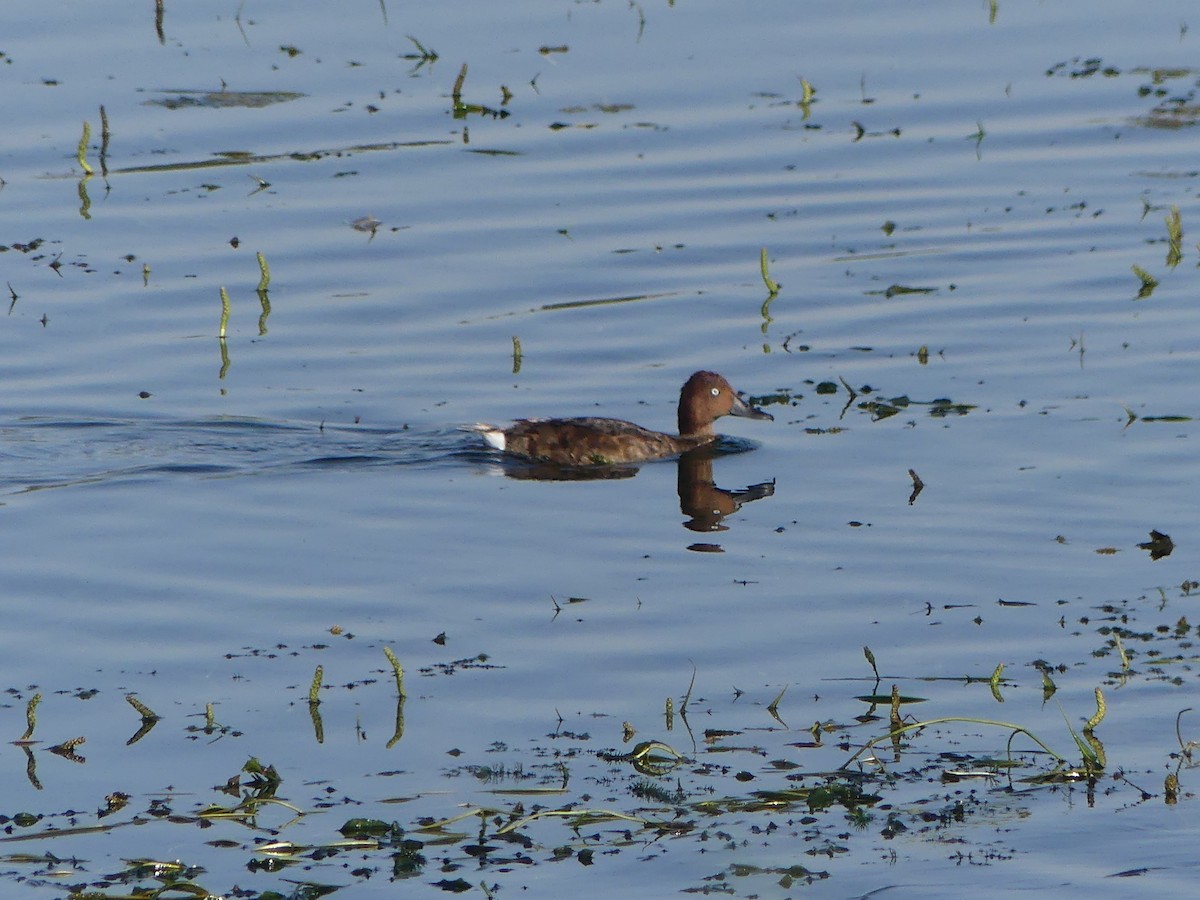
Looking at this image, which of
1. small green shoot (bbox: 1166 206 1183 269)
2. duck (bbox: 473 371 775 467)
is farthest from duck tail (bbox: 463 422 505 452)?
small green shoot (bbox: 1166 206 1183 269)

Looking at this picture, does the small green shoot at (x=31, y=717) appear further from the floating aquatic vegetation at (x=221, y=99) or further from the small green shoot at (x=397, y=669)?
the floating aquatic vegetation at (x=221, y=99)

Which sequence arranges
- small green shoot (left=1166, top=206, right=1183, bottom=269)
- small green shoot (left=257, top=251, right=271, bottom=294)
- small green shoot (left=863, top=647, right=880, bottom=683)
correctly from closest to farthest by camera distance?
small green shoot (left=863, top=647, right=880, bottom=683) < small green shoot (left=257, top=251, right=271, bottom=294) < small green shoot (left=1166, top=206, right=1183, bottom=269)

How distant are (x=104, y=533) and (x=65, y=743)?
3110mm

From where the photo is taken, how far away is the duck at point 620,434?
40.6 feet

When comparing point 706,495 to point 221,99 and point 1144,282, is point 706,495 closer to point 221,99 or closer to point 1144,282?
point 1144,282

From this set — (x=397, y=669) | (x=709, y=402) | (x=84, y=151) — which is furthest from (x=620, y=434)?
(x=84, y=151)

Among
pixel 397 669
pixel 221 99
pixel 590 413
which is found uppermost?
pixel 221 99

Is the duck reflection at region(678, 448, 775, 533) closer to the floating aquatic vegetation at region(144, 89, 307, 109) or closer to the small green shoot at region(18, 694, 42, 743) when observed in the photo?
the small green shoot at region(18, 694, 42, 743)

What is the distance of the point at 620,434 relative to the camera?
12586 millimetres

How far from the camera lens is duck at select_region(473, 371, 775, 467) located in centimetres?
1238

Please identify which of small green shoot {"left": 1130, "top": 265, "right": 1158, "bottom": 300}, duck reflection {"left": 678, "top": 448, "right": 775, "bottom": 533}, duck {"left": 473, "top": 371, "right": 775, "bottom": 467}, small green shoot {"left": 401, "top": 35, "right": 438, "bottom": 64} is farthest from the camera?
small green shoot {"left": 401, "top": 35, "right": 438, "bottom": 64}

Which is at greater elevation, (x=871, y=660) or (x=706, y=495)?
(x=706, y=495)

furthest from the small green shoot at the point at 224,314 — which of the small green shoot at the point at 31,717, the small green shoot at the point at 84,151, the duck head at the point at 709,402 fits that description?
the small green shoot at the point at 31,717

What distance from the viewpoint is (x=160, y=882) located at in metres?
6.75
